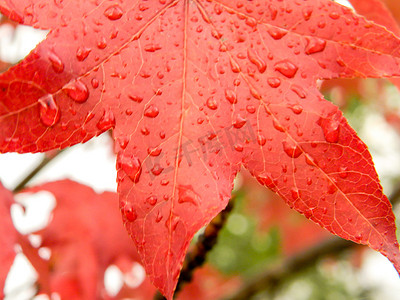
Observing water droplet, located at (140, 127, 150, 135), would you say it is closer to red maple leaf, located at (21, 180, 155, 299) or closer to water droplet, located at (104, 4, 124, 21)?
water droplet, located at (104, 4, 124, 21)

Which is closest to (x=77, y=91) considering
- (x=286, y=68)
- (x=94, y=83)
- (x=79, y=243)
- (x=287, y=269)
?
(x=94, y=83)

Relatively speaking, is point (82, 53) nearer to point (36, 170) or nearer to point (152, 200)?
point (152, 200)

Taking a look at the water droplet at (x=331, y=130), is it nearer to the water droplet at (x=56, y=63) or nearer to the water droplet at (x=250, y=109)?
the water droplet at (x=250, y=109)

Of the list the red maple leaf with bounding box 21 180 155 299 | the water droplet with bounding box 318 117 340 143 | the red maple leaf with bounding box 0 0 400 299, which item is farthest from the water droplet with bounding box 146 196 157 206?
the red maple leaf with bounding box 21 180 155 299

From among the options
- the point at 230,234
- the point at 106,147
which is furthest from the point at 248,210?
the point at 106,147

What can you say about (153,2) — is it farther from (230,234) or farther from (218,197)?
(230,234)
